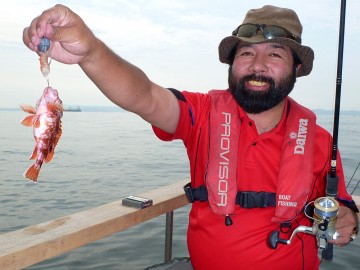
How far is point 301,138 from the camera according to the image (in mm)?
2988

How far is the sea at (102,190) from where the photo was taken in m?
6.66

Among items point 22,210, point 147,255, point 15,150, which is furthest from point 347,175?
point 15,150

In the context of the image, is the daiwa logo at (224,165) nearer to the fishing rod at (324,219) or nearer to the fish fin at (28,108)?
the fishing rod at (324,219)

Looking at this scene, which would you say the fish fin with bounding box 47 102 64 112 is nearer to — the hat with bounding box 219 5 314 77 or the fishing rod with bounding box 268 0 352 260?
the hat with bounding box 219 5 314 77

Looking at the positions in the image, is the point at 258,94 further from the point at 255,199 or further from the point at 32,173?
the point at 32,173

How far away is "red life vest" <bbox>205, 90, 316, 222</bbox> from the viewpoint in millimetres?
2777

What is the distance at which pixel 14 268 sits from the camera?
198 cm

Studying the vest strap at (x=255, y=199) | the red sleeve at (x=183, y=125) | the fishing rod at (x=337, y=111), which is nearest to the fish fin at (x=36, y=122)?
the red sleeve at (x=183, y=125)

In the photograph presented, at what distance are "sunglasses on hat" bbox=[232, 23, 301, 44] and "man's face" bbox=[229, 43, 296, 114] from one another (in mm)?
92

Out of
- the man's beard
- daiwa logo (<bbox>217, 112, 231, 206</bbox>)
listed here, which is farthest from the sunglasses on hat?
daiwa logo (<bbox>217, 112, 231, 206</bbox>)

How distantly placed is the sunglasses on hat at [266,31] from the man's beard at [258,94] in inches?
13.6

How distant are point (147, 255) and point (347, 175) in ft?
36.1

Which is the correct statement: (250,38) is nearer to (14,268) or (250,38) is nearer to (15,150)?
(14,268)

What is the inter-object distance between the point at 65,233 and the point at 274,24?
89.9 inches
